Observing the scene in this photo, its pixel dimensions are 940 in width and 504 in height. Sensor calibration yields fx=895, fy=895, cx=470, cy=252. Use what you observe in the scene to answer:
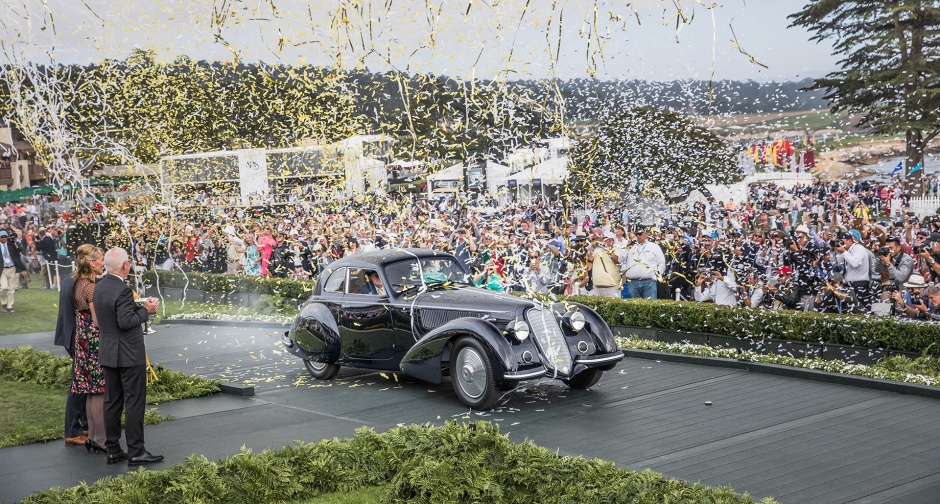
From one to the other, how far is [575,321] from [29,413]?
5603 millimetres

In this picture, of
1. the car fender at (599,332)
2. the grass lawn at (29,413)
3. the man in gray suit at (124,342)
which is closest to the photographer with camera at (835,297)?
the car fender at (599,332)

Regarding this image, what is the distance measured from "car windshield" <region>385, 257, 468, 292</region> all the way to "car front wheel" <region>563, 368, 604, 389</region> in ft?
5.87

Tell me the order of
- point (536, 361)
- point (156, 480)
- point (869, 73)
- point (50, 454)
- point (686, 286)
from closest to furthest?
point (156, 480), point (50, 454), point (536, 361), point (686, 286), point (869, 73)

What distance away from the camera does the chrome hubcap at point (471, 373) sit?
878cm

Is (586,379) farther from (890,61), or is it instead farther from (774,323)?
(890,61)

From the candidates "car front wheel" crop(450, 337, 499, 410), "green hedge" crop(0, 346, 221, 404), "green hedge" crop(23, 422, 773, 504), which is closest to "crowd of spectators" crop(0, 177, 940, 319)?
"car front wheel" crop(450, 337, 499, 410)

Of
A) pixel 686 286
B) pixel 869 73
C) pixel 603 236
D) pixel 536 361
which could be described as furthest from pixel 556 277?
pixel 869 73

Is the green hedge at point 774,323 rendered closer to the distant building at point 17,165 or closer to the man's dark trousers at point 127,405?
the man's dark trousers at point 127,405

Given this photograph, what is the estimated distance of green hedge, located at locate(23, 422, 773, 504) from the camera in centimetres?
527

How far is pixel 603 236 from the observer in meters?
14.8

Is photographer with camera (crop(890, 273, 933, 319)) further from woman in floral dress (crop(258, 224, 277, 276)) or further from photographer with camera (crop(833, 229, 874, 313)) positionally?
woman in floral dress (crop(258, 224, 277, 276))

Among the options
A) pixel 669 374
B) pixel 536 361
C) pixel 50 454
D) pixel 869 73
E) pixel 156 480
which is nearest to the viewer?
pixel 156 480

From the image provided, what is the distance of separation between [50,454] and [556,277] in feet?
29.0

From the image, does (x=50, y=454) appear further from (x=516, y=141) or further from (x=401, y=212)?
(x=516, y=141)
